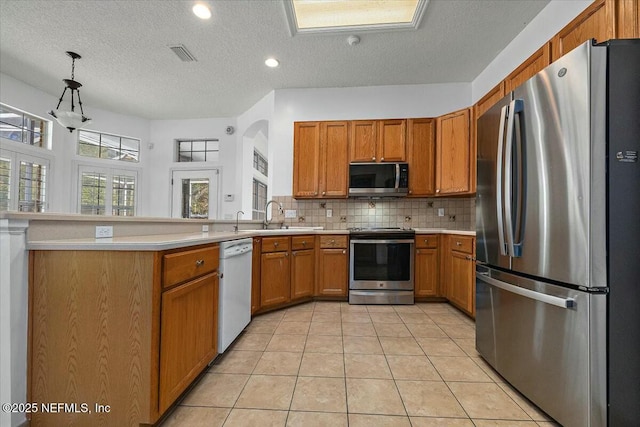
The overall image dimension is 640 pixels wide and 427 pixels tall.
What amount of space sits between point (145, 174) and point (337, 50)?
Result: 457 centimetres

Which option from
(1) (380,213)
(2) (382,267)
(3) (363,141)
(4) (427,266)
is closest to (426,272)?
(4) (427,266)

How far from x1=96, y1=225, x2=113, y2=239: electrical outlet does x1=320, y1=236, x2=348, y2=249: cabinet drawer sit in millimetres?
2153

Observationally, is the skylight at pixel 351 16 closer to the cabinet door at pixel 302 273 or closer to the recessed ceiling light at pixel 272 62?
the recessed ceiling light at pixel 272 62

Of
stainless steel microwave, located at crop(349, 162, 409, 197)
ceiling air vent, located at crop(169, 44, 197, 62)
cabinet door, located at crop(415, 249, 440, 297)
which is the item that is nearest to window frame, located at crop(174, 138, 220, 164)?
ceiling air vent, located at crop(169, 44, 197, 62)

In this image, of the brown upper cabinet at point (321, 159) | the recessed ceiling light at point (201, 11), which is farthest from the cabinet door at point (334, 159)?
the recessed ceiling light at point (201, 11)

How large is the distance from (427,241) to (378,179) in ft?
3.30

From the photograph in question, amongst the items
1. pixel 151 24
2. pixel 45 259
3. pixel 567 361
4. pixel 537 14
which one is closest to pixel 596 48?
pixel 567 361

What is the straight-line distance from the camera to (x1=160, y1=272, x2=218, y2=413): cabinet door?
1.25 meters

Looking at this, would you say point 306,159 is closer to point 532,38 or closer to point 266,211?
point 266,211

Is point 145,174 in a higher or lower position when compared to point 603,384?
higher

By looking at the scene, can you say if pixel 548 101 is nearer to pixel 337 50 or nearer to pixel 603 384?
pixel 603 384

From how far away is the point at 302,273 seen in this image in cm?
318

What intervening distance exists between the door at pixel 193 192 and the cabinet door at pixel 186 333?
12.9ft

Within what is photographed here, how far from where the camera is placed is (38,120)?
4.31 metres
